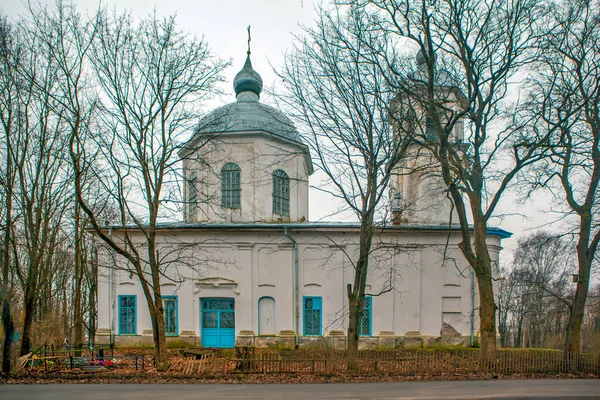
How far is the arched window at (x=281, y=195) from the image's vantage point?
2441cm

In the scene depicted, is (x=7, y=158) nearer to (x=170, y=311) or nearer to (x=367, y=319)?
(x=170, y=311)

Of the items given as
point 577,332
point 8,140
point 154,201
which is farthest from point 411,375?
point 8,140

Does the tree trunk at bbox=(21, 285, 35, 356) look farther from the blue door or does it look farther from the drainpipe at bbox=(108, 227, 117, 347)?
the blue door

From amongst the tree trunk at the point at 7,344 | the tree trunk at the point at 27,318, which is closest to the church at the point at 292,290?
the tree trunk at the point at 27,318

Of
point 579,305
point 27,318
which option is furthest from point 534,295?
point 27,318

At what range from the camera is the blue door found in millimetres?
21375

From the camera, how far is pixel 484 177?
1644 centimetres

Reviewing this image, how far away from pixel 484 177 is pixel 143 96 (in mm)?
11615

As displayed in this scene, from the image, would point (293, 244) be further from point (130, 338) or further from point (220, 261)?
point (130, 338)

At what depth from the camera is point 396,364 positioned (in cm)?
1495

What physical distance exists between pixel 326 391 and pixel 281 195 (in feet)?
44.4

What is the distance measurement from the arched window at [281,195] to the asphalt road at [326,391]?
40.1 feet

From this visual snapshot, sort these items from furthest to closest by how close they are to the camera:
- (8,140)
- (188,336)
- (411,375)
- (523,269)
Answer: (523,269), (188,336), (8,140), (411,375)

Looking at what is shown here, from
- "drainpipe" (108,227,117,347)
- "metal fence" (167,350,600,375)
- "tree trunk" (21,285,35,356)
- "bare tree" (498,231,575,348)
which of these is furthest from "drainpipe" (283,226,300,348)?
"bare tree" (498,231,575,348)
